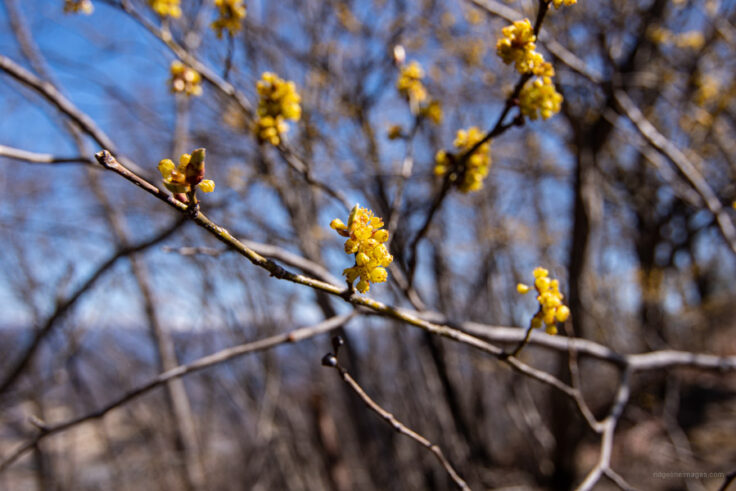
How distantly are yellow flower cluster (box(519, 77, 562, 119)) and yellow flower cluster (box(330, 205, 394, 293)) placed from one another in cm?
87

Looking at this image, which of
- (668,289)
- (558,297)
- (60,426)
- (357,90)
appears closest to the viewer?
(558,297)

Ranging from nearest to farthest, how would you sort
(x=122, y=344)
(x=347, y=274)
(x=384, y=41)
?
1. (x=347, y=274)
2. (x=384, y=41)
3. (x=122, y=344)

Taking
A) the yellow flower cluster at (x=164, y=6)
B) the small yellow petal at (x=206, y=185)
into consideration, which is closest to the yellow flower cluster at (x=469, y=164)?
the small yellow petal at (x=206, y=185)

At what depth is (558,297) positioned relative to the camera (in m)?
1.35

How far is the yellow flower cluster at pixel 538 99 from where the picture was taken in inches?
63.3

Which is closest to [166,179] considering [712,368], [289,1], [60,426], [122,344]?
[60,426]

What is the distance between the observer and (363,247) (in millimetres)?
1105

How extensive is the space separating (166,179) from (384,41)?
3774 mm

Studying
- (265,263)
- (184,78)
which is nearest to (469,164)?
(265,263)

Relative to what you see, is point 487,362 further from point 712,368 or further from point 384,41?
point 384,41

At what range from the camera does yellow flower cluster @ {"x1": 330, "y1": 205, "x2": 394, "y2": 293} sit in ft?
3.58

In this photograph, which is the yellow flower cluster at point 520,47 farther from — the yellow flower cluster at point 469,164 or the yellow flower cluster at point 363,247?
the yellow flower cluster at point 363,247

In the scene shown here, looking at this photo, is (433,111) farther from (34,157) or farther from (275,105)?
(34,157)

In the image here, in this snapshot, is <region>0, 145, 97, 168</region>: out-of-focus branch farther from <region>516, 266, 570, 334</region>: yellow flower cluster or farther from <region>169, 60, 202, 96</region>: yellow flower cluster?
<region>516, 266, 570, 334</region>: yellow flower cluster
